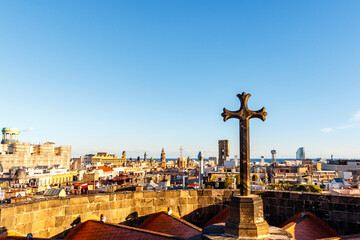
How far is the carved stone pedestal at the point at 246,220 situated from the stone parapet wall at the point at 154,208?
3.37m

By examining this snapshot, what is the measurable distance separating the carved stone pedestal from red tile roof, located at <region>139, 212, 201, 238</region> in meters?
1.03

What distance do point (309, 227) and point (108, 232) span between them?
4.66 metres

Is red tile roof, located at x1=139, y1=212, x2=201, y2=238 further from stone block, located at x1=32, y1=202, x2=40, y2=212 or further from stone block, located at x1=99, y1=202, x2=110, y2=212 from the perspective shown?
stone block, located at x1=32, y1=202, x2=40, y2=212

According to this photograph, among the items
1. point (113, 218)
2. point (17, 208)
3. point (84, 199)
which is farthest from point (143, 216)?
point (17, 208)

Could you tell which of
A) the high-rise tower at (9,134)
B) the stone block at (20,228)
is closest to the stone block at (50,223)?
the stone block at (20,228)

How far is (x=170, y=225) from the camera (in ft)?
24.0

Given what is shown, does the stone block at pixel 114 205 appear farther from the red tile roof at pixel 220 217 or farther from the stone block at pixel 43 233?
the red tile roof at pixel 220 217

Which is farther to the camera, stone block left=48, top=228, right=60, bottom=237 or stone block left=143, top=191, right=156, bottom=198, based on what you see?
stone block left=143, top=191, right=156, bottom=198

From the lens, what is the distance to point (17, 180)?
57.0 m

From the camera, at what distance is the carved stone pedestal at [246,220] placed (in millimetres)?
5340

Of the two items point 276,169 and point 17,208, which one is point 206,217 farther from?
point 276,169

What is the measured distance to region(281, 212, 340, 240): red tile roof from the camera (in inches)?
258

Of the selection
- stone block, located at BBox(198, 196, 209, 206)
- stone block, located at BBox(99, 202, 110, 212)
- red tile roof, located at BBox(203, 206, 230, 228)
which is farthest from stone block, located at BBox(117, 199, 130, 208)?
red tile roof, located at BBox(203, 206, 230, 228)

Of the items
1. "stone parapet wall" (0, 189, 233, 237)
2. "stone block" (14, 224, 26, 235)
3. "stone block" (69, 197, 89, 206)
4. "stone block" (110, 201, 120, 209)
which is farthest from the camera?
"stone block" (110, 201, 120, 209)
